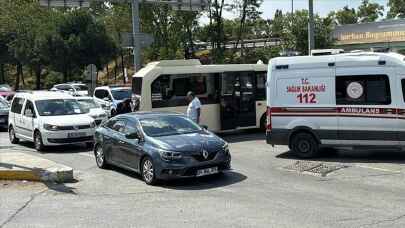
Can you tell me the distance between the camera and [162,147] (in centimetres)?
1141

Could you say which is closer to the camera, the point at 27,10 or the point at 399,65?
the point at 399,65

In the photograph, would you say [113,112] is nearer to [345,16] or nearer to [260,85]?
[260,85]

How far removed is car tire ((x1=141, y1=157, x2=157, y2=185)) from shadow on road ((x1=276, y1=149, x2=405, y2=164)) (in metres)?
4.42

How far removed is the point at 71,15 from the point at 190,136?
47041 mm

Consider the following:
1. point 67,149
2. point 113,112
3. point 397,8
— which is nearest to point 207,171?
point 67,149

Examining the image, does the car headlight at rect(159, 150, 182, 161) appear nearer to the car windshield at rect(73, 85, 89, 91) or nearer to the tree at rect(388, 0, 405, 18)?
the car windshield at rect(73, 85, 89, 91)

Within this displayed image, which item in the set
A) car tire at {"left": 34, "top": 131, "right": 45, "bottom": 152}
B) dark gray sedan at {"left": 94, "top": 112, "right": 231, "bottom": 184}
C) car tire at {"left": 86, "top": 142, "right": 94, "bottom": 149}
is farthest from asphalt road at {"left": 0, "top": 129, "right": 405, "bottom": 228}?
car tire at {"left": 86, "top": 142, "right": 94, "bottom": 149}

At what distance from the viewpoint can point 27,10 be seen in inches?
2628

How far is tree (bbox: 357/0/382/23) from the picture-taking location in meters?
76.6

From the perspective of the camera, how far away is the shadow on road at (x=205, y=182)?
11.4 m

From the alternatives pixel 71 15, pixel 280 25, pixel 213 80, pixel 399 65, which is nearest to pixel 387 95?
pixel 399 65

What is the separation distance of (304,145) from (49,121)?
7.71 metres

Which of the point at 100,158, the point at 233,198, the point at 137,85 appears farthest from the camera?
the point at 137,85

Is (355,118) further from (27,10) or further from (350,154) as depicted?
(27,10)
